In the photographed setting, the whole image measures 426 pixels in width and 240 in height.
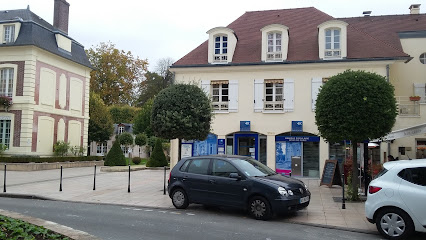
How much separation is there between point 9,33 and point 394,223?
29.0 metres

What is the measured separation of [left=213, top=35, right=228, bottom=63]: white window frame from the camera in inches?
890

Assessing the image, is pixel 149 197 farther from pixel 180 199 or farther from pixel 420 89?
pixel 420 89

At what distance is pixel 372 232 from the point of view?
844 centimetres

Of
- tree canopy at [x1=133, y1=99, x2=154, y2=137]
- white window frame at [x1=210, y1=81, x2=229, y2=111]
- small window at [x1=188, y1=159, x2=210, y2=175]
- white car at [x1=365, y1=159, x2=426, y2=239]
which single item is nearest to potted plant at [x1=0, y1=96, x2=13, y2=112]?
white window frame at [x1=210, y1=81, x2=229, y2=111]

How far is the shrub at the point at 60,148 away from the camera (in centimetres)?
2967

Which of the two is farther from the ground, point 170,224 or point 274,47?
point 274,47

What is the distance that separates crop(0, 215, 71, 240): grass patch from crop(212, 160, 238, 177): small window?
5330mm

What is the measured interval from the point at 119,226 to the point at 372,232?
5556 mm

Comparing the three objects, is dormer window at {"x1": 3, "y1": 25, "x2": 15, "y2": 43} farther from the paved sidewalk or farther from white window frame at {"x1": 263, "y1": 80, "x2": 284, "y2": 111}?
white window frame at {"x1": 263, "y1": 80, "x2": 284, "y2": 111}

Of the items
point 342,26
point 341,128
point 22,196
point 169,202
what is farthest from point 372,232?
point 342,26

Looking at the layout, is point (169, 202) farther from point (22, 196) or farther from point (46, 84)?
point (46, 84)

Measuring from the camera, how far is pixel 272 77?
854 inches

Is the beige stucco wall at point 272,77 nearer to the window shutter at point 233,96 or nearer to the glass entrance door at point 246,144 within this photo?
the window shutter at point 233,96

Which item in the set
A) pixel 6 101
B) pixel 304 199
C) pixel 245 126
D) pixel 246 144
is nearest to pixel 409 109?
pixel 245 126
